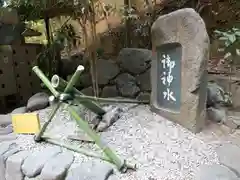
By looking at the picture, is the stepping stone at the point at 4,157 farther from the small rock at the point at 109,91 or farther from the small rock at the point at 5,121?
the small rock at the point at 109,91

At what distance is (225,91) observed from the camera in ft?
8.95

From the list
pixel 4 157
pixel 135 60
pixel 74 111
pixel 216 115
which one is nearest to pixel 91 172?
pixel 74 111

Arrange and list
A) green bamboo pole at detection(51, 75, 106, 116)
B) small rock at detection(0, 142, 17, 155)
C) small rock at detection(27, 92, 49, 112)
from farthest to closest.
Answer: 1. small rock at detection(27, 92, 49, 112)
2. small rock at detection(0, 142, 17, 155)
3. green bamboo pole at detection(51, 75, 106, 116)

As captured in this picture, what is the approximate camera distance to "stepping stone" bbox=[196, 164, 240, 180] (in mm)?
1554

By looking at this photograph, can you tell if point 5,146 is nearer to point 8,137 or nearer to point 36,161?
point 8,137

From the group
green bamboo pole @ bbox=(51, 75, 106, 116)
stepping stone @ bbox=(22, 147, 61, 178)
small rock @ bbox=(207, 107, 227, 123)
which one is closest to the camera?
stepping stone @ bbox=(22, 147, 61, 178)

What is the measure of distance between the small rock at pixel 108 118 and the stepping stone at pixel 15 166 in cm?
58

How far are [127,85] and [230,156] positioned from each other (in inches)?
57.2

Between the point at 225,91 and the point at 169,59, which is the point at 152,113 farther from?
the point at 225,91

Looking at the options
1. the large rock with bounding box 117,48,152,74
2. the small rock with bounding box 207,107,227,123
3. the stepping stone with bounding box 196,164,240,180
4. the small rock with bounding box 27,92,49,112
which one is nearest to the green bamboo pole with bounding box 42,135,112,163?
the stepping stone with bounding box 196,164,240,180

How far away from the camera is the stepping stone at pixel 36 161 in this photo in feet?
5.79

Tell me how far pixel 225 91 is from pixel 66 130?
1.57 metres

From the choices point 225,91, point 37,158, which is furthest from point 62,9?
point 225,91

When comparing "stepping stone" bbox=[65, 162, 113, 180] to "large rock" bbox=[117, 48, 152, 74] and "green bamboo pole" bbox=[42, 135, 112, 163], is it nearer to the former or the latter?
"green bamboo pole" bbox=[42, 135, 112, 163]
